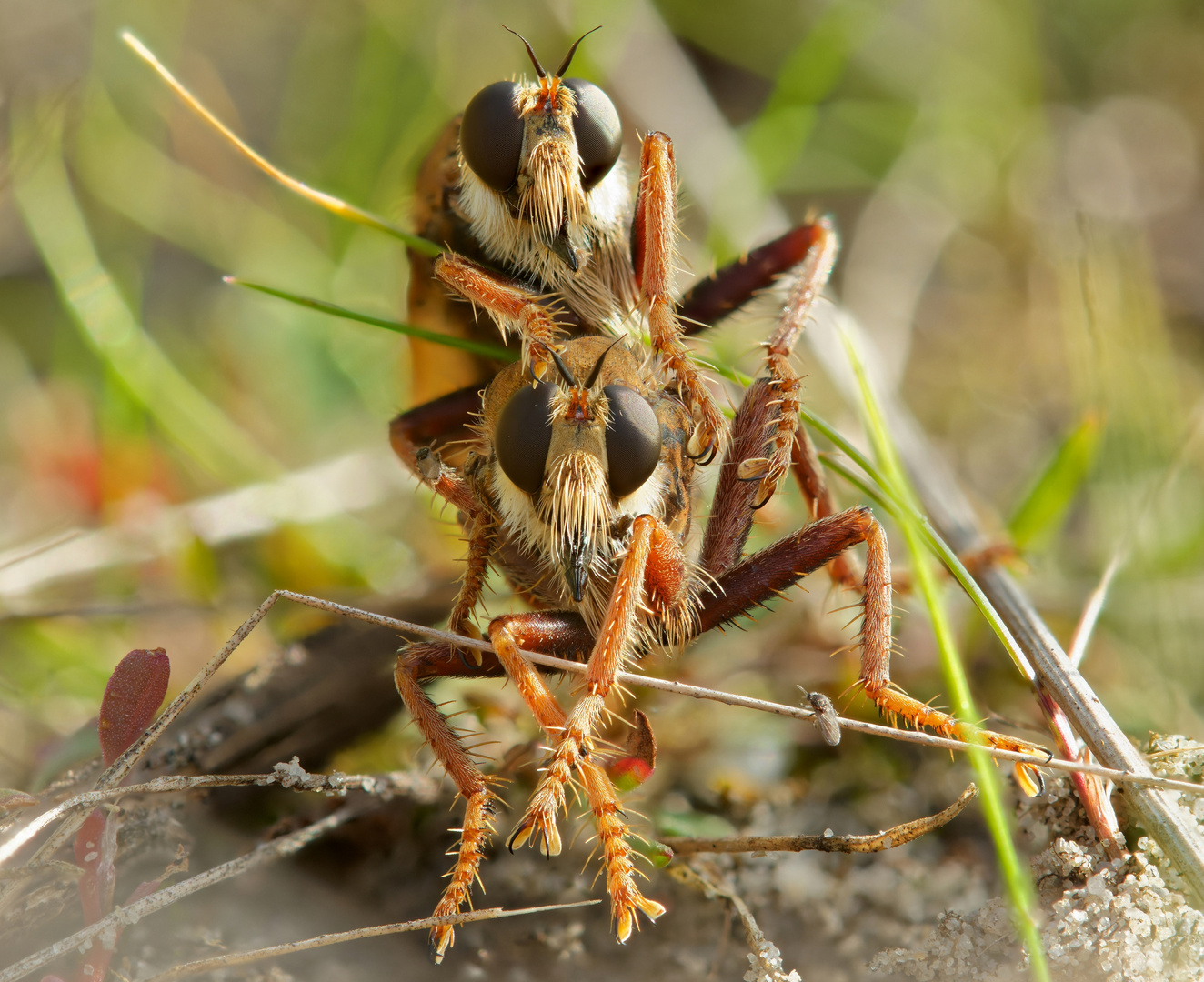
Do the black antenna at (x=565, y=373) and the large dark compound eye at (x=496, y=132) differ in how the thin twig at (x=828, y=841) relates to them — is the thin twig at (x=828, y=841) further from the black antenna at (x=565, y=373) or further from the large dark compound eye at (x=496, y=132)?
the large dark compound eye at (x=496, y=132)

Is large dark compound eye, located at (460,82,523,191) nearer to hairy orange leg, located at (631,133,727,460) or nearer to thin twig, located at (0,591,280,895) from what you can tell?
hairy orange leg, located at (631,133,727,460)

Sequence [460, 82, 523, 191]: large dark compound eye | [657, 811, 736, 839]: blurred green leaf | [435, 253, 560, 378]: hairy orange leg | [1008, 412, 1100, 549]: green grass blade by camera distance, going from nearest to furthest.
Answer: [435, 253, 560, 378]: hairy orange leg → [657, 811, 736, 839]: blurred green leaf → [460, 82, 523, 191]: large dark compound eye → [1008, 412, 1100, 549]: green grass blade

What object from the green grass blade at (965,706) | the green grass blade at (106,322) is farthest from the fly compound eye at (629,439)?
the green grass blade at (106,322)

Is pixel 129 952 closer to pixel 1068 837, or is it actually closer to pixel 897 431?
pixel 1068 837

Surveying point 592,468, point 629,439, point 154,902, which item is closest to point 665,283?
point 629,439

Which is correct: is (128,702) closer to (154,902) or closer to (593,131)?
(154,902)

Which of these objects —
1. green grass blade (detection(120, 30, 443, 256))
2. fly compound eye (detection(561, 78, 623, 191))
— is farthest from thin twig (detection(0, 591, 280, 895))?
fly compound eye (detection(561, 78, 623, 191))

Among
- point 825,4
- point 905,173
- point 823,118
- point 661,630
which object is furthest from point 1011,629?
point 825,4
